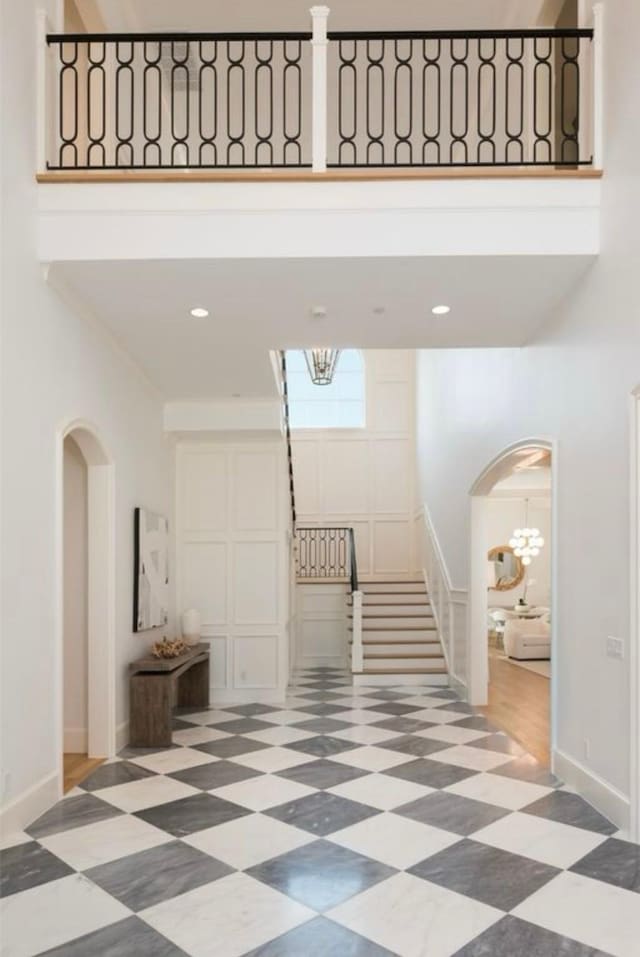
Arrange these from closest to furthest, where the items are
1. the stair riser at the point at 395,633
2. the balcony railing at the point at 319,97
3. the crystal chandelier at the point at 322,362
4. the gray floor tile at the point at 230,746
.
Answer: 1. the balcony railing at the point at 319,97
2. the gray floor tile at the point at 230,746
3. the crystal chandelier at the point at 322,362
4. the stair riser at the point at 395,633

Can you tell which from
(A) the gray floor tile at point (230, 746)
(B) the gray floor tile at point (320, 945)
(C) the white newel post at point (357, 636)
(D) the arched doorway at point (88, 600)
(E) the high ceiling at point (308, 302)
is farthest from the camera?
(C) the white newel post at point (357, 636)

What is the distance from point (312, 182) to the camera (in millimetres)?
4730

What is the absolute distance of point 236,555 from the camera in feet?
28.7

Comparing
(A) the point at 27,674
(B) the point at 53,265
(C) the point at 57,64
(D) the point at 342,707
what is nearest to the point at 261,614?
(D) the point at 342,707

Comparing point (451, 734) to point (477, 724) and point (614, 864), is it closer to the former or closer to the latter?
point (477, 724)

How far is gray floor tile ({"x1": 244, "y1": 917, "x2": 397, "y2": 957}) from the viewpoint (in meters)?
3.00

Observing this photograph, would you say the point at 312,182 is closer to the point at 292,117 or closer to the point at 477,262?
the point at 477,262

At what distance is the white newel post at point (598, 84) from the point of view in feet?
15.6

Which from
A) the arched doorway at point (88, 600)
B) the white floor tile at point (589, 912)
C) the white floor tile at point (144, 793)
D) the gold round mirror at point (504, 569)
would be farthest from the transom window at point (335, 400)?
the white floor tile at point (589, 912)

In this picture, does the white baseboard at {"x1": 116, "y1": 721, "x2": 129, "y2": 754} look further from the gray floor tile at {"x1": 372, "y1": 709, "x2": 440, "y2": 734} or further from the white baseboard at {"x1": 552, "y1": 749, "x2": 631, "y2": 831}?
the white baseboard at {"x1": 552, "y1": 749, "x2": 631, "y2": 831}

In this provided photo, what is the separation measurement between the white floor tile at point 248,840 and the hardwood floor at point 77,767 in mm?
1318

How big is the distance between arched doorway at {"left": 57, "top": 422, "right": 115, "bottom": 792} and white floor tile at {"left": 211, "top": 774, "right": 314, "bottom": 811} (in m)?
1.35

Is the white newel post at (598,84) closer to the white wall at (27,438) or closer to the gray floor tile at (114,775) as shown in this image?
the white wall at (27,438)

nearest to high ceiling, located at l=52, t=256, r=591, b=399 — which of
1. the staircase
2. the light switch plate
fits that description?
the light switch plate
